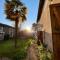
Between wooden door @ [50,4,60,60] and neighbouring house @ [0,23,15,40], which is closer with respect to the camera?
wooden door @ [50,4,60,60]

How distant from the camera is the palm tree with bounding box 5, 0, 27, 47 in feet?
55.9

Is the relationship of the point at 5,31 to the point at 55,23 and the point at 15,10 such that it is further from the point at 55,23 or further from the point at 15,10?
the point at 55,23

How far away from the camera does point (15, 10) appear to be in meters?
17.9

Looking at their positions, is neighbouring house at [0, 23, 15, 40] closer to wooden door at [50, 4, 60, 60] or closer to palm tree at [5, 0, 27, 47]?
palm tree at [5, 0, 27, 47]

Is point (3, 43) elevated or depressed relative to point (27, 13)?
depressed

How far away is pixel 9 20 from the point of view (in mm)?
16906

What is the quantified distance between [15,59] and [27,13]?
8720 millimetres

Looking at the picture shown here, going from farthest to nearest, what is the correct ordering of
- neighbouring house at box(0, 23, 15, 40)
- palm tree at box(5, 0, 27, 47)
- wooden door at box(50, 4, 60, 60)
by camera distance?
palm tree at box(5, 0, 27, 47) → neighbouring house at box(0, 23, 15, 40) → wooden door at box(50, 4, 60, 60)

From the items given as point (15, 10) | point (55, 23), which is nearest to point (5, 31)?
point (15, 10)

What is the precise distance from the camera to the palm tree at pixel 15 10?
1705 cm

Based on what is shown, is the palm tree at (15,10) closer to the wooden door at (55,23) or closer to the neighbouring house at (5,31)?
the neighbouring house at (5,31)

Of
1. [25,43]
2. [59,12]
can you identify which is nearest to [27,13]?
[25,43]

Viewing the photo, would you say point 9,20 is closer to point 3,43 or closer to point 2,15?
point 2,15

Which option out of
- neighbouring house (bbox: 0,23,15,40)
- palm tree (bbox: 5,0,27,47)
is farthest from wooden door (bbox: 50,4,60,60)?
palm tree (bbox: 5,0,27,47)
